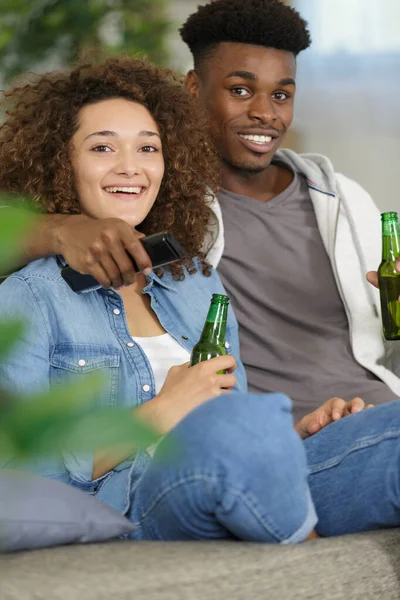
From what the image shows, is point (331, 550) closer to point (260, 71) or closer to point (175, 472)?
point (175, 472)

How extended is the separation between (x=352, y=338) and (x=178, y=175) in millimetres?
485

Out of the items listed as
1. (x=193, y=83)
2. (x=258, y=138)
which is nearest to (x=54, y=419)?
(x=258, y=138)

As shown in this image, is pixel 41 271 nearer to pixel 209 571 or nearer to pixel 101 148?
pixel 101 148

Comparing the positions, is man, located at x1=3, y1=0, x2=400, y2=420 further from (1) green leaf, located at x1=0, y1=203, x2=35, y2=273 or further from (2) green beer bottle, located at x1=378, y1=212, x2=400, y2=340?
(1) green leaf, located at x1=0, y1=203, x2=35, y2=273

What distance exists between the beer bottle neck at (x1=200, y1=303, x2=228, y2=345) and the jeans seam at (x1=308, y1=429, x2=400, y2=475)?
0.76 feet

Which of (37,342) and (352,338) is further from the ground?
(37,342)

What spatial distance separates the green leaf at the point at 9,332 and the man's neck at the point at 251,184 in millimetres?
1769

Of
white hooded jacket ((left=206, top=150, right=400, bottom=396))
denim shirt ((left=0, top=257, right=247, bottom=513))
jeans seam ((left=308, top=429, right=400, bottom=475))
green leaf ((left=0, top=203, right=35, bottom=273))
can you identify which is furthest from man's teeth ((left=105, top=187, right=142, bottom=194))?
green leaf ((left=0, top=203, right=35, bottom=273))

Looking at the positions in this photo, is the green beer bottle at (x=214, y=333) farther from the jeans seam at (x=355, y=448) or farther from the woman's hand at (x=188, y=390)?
the jeans seam at (x=355, y=448)

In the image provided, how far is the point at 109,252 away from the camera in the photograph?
4.45 ft

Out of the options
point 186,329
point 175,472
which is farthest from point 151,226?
point 175,472

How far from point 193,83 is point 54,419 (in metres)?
1.92

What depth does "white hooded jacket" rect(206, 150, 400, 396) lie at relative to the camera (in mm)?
1897

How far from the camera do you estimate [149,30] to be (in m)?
2.07
